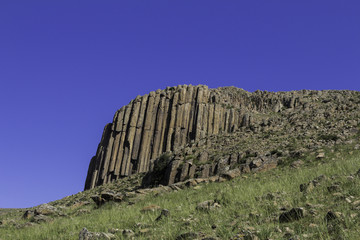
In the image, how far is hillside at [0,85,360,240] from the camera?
7240 mm

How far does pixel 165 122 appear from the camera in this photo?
2552 inches

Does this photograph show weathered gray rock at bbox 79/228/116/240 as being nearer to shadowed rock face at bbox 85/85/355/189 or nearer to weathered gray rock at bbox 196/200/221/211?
weathered gray rock at bbox 196/200/221/211

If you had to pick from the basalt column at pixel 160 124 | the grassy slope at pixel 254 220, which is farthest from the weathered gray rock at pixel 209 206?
the basalt column at pixel 160 124

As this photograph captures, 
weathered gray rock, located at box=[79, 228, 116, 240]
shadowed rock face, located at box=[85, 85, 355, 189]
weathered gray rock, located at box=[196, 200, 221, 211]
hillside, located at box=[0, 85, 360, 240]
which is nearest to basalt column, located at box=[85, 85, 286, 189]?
shadowed rock face, located at box=[85, 85, 355, 189]

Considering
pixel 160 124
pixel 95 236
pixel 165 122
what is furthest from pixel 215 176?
pixel 160 124

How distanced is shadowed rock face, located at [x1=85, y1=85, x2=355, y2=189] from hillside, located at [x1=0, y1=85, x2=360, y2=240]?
212 millimetres

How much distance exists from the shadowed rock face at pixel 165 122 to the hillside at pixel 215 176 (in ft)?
0.69

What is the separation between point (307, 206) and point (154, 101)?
6129 cm

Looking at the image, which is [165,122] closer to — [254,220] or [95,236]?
[95,236]

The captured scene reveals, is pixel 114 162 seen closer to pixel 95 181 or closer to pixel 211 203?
pixel 95 181

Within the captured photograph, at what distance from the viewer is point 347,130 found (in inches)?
1259

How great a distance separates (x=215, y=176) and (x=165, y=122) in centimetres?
4105

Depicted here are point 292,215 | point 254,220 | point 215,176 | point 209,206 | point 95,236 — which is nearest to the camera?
point 292,215

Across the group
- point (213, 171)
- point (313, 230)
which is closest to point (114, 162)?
point (213, 171)
